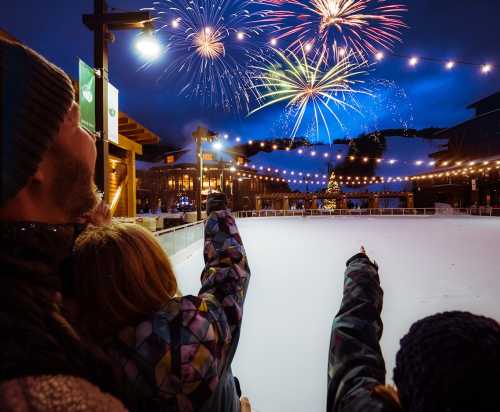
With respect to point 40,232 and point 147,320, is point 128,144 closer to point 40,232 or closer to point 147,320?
point 147,320

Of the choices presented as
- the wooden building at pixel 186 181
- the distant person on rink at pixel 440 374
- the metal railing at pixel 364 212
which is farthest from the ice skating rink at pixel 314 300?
the wooden building at pixel 186 181

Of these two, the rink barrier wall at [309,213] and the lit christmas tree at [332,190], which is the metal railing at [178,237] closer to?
the rink barrier wall at [309,213]

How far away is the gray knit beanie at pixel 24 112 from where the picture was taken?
588 millimetres

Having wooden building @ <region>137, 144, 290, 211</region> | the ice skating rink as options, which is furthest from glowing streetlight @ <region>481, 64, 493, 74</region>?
wooden building @ <region>137, 144, 290, 211</region>

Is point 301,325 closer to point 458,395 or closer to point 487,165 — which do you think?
point 458,395

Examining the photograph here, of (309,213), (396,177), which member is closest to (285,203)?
(309,213)

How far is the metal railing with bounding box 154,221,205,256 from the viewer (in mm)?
6952

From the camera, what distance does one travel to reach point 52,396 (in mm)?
444

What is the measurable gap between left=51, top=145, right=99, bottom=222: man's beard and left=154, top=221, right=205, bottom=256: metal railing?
5.12 meters

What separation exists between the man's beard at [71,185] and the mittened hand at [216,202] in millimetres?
713

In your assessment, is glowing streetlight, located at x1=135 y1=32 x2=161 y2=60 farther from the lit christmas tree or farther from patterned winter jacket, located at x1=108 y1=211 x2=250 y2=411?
the lit christmas tree

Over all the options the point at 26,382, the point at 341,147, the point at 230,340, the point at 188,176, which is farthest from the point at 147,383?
the point at 341,147

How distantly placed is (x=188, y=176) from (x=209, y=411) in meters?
39.4

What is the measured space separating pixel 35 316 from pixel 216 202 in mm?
1022
